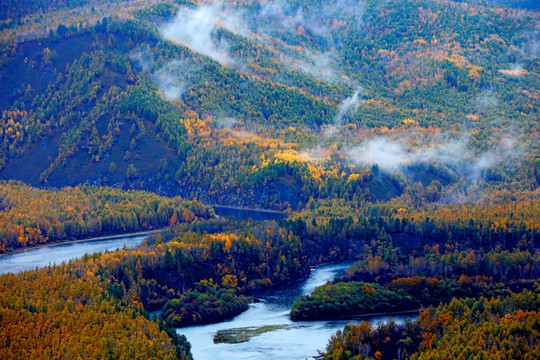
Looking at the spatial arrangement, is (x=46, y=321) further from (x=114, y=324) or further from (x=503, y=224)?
(x=503, y=224)

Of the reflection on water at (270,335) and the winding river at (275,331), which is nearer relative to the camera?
the reflection on water at (270,335)

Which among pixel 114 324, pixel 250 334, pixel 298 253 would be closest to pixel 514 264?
pixel 298 253

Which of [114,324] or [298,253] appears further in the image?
[298,253]

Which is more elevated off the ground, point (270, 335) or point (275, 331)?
point (275, 331)

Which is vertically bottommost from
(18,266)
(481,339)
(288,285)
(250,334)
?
(481,339)

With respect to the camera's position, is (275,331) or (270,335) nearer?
(270,335)

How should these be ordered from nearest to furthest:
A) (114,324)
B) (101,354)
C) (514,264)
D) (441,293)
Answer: (101,354)
(114,324)
(441,293)
(514,264)

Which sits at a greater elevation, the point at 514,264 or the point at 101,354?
the point at 514,264

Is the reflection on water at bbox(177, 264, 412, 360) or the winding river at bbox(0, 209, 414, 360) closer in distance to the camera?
the reflection on water at bbox(177, 264, 412, 360)
